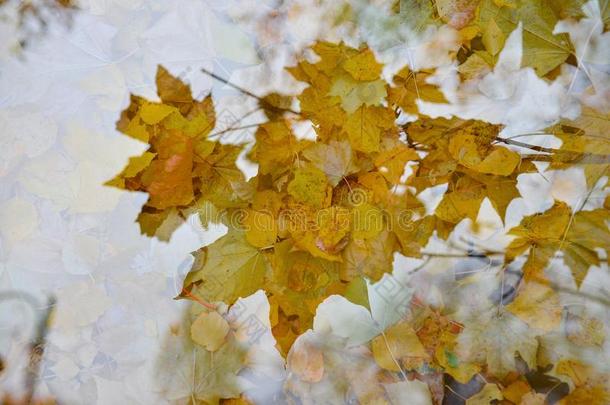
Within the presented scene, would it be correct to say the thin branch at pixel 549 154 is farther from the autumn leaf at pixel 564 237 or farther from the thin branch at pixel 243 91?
the thin branch at pixel 243 91

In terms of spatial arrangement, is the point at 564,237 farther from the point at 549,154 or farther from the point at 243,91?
the point at 243,91

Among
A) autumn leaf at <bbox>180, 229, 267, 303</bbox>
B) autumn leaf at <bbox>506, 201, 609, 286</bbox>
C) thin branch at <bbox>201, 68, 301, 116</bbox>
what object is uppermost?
thin branch at <bbox>201, 68, 301, 116</bbox>

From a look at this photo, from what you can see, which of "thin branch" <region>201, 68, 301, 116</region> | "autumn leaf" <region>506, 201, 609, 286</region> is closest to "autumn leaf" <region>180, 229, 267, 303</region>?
"thin branch" <region>201, 68, 301, 116</region>

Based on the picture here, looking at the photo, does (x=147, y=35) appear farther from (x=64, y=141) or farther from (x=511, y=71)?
(x=511, y=71)

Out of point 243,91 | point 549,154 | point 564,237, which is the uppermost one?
point 243,91

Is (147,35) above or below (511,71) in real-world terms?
above

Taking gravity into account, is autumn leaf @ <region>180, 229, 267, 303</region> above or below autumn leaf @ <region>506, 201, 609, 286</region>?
above

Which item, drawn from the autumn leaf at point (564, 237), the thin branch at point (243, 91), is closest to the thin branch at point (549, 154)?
the autumn leaf at point (564, 237)

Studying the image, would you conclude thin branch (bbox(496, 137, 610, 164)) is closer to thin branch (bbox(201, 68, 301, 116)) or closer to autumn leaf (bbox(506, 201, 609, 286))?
autumn leaf (bbox(506, 201, 609, 286))

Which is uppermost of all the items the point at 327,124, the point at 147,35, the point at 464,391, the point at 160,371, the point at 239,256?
the point at 147,35

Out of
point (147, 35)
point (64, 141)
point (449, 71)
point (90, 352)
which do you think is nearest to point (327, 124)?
point (449, 71)

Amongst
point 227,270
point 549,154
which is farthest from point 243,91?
point 549,154
